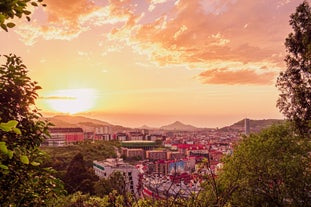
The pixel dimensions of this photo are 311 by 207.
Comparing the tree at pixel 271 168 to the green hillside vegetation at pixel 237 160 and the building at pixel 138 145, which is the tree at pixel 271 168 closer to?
the green hillside vegetation at pixel 237 160

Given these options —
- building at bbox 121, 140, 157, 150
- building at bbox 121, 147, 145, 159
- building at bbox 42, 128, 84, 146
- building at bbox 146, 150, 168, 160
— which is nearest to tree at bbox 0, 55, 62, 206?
building at bbox 121, 147, 145, 159

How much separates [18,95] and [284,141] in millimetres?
18280

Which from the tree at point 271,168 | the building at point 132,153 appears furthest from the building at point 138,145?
the tree at point 271,168

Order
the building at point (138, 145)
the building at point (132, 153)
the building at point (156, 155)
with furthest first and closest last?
the building at point (138, 145)
the building at point (156, 155)
the building at point (132, 153)

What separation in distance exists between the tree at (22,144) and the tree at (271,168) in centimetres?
1187

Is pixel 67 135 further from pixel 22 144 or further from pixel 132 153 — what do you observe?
pixel 22 144

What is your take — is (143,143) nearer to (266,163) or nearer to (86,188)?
(86,188)

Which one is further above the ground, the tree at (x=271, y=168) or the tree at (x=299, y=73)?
the tree at (x=299, y=73)

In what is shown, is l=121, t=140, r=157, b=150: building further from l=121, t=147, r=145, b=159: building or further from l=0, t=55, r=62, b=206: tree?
l=0, t=55, r=62, b=206: tree

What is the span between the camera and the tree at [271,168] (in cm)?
1648

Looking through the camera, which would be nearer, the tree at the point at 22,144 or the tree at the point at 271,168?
the tree at the point at 22,144

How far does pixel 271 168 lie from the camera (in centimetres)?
1770

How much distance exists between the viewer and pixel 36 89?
249 inches

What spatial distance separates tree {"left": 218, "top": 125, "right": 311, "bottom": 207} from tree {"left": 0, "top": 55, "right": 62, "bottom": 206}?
39.0ft
